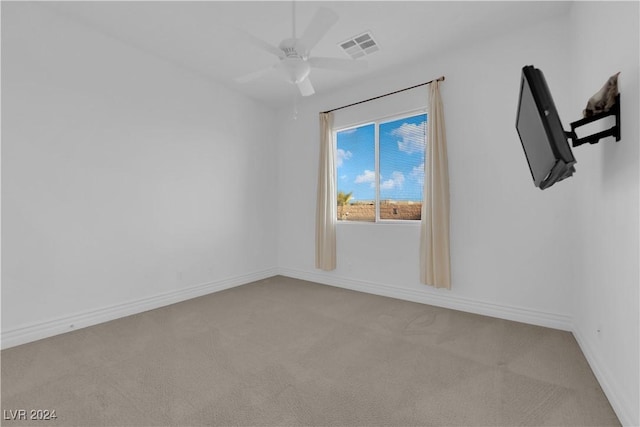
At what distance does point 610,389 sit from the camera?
5.42 feet

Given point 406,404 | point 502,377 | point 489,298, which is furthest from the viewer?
point 489,298

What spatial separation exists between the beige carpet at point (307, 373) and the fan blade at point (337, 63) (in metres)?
2.23

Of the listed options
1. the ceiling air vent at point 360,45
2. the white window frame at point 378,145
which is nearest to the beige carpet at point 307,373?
the white window frame at point 378,145

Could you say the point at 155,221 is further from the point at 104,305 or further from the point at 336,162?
the point at 336,162

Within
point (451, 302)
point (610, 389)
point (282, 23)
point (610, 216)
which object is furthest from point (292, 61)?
point (451, 302)

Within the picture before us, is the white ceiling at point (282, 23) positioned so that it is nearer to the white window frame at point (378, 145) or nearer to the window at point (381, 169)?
the white window frame at point (378, 145)

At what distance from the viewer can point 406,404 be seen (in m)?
1.65

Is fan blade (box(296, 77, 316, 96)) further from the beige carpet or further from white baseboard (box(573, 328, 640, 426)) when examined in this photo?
white baseboard (box(573, 328, 640, 426))

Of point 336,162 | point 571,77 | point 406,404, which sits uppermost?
point 571,77

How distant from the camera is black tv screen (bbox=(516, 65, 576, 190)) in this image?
4.59ft

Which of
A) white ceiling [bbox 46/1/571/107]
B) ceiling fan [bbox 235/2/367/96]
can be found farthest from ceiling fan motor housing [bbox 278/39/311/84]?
white ceiling [bbox 46/1/571/107]

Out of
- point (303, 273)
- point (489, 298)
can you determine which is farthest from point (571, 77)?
point (303, 273)

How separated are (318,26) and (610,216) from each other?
2.18m

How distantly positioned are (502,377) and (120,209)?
3.71 meters
